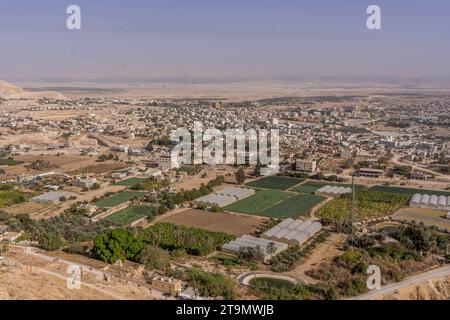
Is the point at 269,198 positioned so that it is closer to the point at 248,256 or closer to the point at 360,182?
the point at 360,182

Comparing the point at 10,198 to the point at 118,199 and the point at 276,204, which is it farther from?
the point at 276,204

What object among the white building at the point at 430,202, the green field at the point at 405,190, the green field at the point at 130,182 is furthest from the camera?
the green field at the point at 130,182

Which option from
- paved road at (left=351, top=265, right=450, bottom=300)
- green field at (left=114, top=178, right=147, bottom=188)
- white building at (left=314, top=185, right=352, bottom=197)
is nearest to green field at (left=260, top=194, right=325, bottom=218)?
white building at (left=314, top=185, right=352, bottom=197)

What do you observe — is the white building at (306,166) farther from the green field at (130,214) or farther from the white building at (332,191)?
the green field at (130,214)

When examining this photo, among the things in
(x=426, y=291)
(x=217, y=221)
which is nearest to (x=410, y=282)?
(x=426, y=291)

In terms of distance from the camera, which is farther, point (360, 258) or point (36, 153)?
point (36, 153)

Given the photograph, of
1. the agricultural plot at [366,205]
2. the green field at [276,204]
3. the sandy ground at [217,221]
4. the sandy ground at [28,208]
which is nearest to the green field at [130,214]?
the sandy ground at [217,221]

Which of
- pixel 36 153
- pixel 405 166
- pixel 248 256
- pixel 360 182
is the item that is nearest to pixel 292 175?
pixel 360 182
